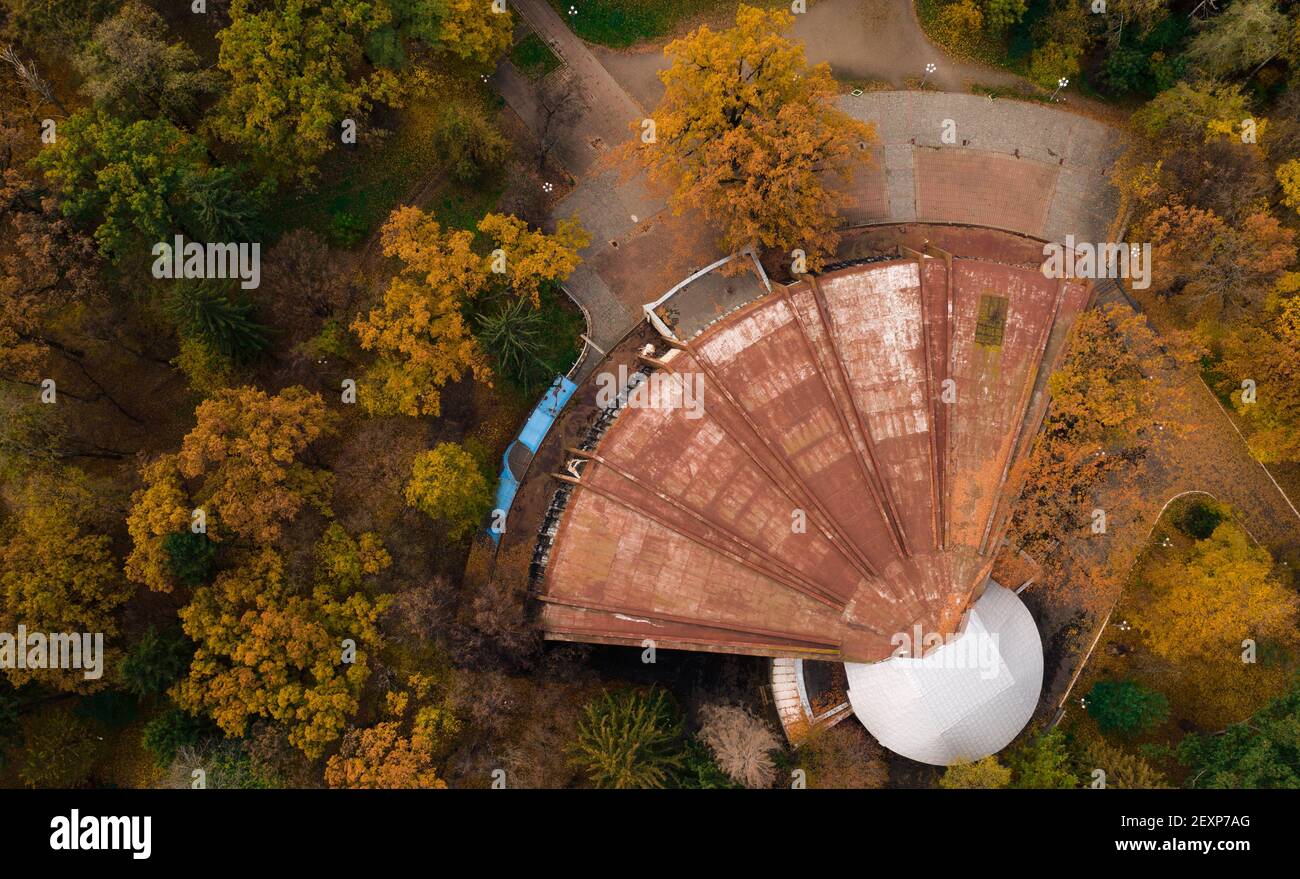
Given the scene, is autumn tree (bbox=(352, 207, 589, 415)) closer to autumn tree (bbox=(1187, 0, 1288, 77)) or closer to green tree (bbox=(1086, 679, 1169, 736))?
green tree (bbox=(1086, 679, 1169, 736))

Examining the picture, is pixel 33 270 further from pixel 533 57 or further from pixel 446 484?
pixel 533 57

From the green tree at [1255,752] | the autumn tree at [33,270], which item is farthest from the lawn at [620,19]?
the green tree at [1255,752]

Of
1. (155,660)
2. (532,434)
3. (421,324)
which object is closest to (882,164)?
(532,434)

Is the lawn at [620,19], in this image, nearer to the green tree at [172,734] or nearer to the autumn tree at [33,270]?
the autumn tree at [33,270]

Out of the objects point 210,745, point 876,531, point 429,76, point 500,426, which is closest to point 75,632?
point 210,745

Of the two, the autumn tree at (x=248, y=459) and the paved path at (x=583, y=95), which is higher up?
the paved path at (x=583, y=95)
